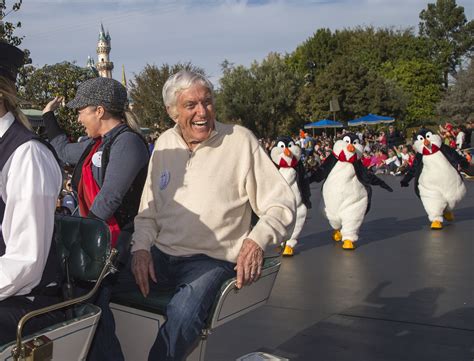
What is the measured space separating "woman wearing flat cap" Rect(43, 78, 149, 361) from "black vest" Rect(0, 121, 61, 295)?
0.87 metres

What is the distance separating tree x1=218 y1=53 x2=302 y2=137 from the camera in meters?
43.8

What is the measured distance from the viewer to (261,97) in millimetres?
43688

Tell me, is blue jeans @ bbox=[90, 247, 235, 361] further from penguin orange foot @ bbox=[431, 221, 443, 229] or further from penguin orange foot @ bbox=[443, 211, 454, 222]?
penguin orange foot @ bbox=[443, 211, 454, 222]

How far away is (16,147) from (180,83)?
1056 millimetres

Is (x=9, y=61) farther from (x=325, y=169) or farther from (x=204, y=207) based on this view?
(x=325, y=169)

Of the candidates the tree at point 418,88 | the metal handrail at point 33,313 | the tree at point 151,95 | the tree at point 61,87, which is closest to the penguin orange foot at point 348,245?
the tree at point 61,87

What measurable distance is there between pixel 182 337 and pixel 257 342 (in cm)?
171

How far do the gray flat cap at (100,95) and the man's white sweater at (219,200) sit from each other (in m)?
0.62

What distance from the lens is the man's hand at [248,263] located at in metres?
2.43

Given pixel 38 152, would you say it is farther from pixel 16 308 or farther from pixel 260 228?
pixel 260 228

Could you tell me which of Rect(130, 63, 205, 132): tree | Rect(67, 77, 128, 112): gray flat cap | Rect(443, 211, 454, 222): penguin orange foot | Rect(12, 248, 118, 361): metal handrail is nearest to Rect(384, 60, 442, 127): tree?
Rect(130, 63, 205, 132): tree

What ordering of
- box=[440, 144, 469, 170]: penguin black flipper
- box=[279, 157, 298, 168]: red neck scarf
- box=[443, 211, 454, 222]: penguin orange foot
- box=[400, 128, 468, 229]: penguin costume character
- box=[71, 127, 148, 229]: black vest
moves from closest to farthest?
box=[71, 127, 148, 229]: black vest → box=[279, 157, 298, 168]: red neck scarf → box=[400, 128, 468, 229]: penguin costume character → box=[440, 144, 469, 170]: penguin black flipper → box=[443, 211, 454, 222]: penguin orange foot

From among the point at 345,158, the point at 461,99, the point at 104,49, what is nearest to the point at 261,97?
the point at 461,99

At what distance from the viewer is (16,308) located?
1.89 meters
